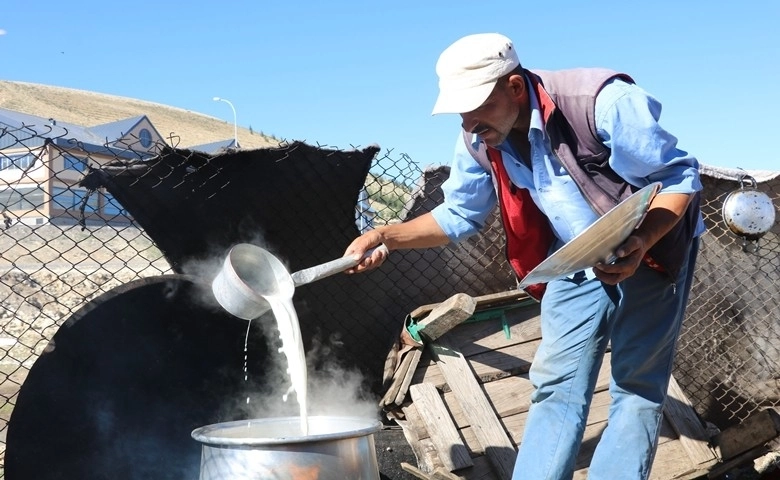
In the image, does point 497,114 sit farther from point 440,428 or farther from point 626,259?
point 440,428

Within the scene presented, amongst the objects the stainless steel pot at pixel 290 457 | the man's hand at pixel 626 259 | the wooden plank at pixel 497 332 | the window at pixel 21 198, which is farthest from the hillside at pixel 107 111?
the man's hand at pixel 626 259

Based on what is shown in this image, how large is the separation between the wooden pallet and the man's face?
1730mm

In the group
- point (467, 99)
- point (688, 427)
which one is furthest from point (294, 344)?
point (688, 427)

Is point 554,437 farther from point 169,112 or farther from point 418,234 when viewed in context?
point 169,112

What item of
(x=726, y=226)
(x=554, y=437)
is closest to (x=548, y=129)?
(x=554, y=437)

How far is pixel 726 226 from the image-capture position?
5109mm

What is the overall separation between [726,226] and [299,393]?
3515mm

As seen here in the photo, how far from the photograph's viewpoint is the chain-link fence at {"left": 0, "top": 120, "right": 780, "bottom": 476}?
3.74 meters

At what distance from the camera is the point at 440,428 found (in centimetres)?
405

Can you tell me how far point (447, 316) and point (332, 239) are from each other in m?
0.76

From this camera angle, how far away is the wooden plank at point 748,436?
440 cm

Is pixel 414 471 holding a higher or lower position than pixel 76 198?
lower

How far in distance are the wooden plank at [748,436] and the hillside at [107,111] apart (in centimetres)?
6334

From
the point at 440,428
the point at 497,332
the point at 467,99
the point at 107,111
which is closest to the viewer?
the point at 467,99
